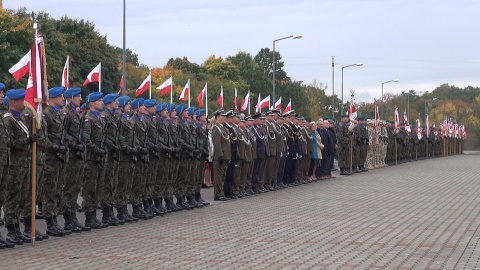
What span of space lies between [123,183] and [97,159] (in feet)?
3.90

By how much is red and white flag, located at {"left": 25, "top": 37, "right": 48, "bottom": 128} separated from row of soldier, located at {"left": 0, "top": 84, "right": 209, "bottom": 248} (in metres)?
0.20

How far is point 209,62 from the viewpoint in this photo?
357 ft

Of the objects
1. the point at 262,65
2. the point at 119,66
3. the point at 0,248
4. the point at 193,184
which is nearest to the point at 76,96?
the point at 0,248

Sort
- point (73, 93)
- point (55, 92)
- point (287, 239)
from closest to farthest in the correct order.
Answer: point (287, 239) < point (55, 92) < point (73, 93)

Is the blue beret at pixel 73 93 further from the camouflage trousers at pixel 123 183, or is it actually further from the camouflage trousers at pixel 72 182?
the camouflage trousers at pixel 123 183

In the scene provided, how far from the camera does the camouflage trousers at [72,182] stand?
1443 cm

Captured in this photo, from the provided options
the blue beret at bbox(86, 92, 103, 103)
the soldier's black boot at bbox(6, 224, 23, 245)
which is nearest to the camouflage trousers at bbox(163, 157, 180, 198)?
the blue beret at bbox(86, 92, 103, 103)

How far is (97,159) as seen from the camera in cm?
1511

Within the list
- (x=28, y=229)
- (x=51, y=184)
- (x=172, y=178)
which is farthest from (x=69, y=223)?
(x=172, y=178)

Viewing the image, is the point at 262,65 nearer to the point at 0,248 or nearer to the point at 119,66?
the point at 119,66

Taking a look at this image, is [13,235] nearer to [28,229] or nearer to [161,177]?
[28,229]

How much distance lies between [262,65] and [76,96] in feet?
395

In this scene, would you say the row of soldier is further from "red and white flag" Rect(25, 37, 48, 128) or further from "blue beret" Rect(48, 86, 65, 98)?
"red and white flag" Rect(25, 37, 48, 128)

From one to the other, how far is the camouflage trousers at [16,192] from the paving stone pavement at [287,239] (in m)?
0.48
